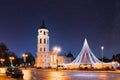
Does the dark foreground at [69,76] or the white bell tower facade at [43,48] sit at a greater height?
the white bell tower facade at [43,48]

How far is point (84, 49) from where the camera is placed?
106250 mm

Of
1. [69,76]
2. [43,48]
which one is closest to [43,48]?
[43,48]

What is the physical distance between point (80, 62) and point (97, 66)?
240 inches

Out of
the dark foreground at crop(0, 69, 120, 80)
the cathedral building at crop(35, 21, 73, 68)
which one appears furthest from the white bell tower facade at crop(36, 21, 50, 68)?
the dark foreground at crop(0, 69, 120, 80)

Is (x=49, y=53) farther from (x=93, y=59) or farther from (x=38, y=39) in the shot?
(x=93, y=59)

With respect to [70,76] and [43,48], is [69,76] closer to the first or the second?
[70,76]

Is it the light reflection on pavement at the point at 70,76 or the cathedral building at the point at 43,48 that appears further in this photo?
the cathedral building at the point at 43,48

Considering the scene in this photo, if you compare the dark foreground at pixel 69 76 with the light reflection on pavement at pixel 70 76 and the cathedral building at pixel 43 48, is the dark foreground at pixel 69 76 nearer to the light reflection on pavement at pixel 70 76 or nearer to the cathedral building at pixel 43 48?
the light reflection on pavement at pixel 70 76

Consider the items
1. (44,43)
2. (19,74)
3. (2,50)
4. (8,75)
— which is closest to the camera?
(19,74)

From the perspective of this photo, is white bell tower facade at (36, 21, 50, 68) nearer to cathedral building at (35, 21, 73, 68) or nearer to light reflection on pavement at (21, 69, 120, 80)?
cathedral building at (35, 21, 73, 68)

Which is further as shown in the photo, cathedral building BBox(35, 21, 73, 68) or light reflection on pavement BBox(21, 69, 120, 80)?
cathedral building BBox(35, 21, 73, 68)

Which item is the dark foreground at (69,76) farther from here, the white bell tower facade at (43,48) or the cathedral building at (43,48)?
the white bell tower facade at (43,48)

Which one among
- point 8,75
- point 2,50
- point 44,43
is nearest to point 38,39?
point 44,43

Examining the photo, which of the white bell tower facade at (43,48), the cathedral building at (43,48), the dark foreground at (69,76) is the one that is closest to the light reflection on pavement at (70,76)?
the dark foreground at (69,76)
